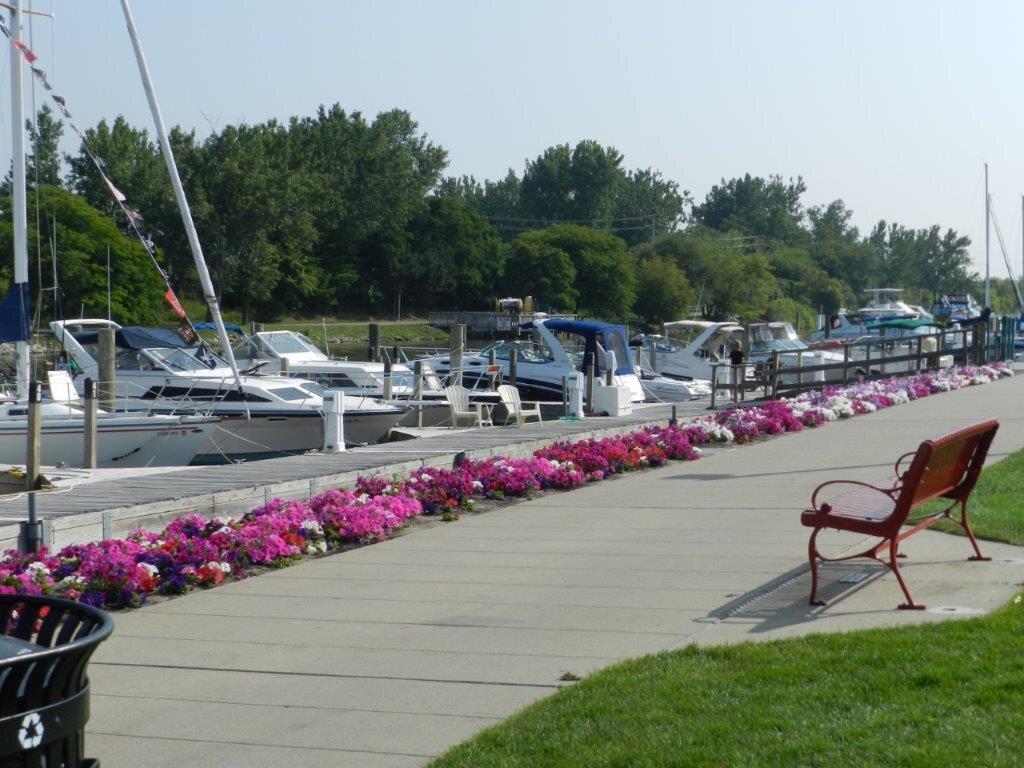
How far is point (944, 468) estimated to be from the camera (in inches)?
Result: 336

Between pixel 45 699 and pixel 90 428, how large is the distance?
1545 cm

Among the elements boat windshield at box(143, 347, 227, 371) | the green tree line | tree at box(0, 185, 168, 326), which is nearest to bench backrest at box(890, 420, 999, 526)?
boat windshield at box(143, 347, 227, 371)

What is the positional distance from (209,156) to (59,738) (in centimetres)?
8433

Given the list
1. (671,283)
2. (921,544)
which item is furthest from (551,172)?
(921,544)

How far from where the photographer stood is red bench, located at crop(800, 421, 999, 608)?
775cm

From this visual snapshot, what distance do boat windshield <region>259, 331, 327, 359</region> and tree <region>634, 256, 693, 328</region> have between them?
78572mm

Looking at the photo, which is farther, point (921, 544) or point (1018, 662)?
point (921, 544)

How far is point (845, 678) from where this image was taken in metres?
5.96

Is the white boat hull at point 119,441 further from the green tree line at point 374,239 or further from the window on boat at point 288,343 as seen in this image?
the green tree line at point 374,239

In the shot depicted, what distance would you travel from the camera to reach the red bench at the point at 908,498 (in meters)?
7.75

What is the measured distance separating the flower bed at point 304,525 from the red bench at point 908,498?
13.1 feet

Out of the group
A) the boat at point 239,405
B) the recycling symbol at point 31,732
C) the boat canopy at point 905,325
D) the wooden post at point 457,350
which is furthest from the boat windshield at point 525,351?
the recycling symbol at point 31,732

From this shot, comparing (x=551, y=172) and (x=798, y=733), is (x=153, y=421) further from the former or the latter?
(x=551, y=172)

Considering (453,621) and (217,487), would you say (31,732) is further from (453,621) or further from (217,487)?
(217,487)
